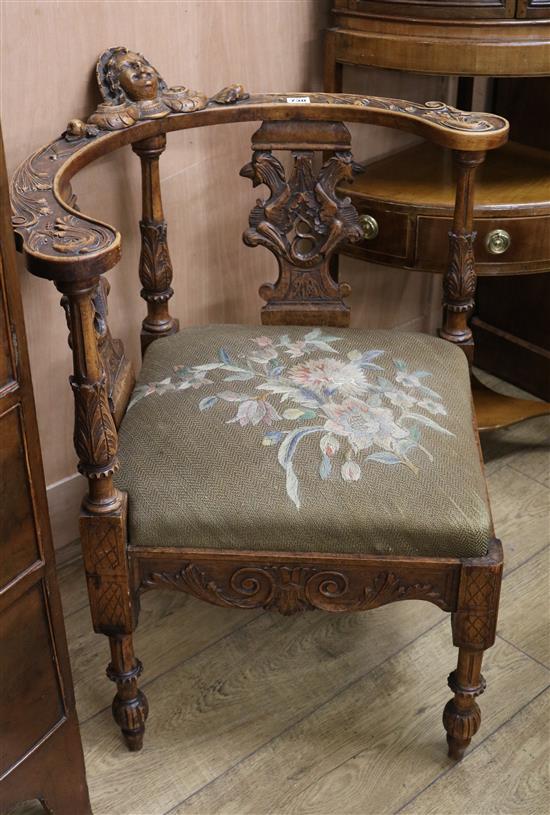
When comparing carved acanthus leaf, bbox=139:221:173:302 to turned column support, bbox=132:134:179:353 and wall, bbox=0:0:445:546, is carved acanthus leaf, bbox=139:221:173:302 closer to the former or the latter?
turned column support, bbox=132:134:179:353

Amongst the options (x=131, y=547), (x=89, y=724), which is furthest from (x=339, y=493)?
(x=89, y=724)

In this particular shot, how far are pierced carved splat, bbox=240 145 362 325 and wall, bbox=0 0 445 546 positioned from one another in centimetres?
27

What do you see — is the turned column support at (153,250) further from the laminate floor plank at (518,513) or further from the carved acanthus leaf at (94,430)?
the laminate floor plank at (518,513)

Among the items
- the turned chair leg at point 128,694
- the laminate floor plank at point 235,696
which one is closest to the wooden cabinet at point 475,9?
the laminate floor plank at point 235,696

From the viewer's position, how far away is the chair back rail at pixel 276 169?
4.76 feet

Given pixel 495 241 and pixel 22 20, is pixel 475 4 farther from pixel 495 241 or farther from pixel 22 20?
pixel 22 20

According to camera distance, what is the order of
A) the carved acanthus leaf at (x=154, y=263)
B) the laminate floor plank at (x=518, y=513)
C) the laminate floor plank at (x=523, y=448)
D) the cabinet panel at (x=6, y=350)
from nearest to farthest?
1. the cabinet panel at (x=6, y=350)
2. the carved acanthus leaf at (x=154, y=263)
3. the laminate floor plank at (x=518, y=513)
4. the laminate floor plank at (x=523, y=448)

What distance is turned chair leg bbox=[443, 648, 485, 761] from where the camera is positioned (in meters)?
1.44

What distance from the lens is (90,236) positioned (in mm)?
1145

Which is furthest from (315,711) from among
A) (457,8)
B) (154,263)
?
(457,8)

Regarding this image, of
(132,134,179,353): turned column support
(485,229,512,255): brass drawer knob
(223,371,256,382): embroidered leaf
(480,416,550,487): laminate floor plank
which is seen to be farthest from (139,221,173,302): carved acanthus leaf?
(480,416,550,487): laminate floor plank

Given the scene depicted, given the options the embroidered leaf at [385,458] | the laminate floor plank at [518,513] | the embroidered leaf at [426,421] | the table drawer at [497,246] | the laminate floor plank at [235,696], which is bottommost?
the laminate floor plank at [235,696]

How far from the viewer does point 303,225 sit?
167 centimetres

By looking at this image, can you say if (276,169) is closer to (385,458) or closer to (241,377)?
(241,377)
